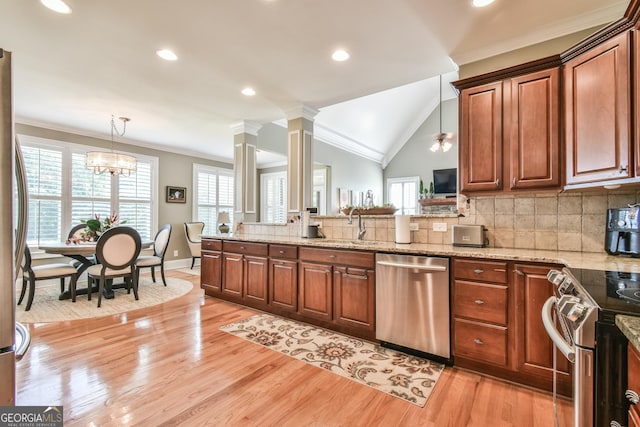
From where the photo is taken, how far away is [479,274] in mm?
2125

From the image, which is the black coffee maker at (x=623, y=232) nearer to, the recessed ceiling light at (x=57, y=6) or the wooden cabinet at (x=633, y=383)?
the wooden cabinet at (x=633, y=383)

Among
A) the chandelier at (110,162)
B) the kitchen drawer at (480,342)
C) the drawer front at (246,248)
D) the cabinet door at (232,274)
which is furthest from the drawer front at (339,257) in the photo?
the chandelier at (110,162)

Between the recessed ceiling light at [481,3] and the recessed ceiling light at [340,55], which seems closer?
the recessed ceiling light at [481,3]

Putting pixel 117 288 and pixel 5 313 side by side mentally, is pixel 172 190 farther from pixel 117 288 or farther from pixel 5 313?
pixel 5 313

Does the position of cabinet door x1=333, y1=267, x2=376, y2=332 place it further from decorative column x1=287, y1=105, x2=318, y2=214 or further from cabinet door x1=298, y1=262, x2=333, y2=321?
decorative column x1=287, y1=105, x2=318, y2=214

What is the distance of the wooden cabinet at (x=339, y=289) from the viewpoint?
264cm

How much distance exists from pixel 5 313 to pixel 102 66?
2.98 metres

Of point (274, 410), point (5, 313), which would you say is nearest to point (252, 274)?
point (274, 410)

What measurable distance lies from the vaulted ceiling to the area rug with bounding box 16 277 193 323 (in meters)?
2.65

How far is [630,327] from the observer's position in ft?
2.54

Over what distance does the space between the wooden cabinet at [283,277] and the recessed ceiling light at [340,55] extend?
6.37 ft

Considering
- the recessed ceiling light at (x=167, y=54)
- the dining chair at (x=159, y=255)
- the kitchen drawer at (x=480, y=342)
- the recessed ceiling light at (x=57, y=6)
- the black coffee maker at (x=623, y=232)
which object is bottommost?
the kitchen drawer at (x=480, y=342)

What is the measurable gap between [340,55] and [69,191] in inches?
205

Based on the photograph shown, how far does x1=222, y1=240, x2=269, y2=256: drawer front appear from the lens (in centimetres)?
346
